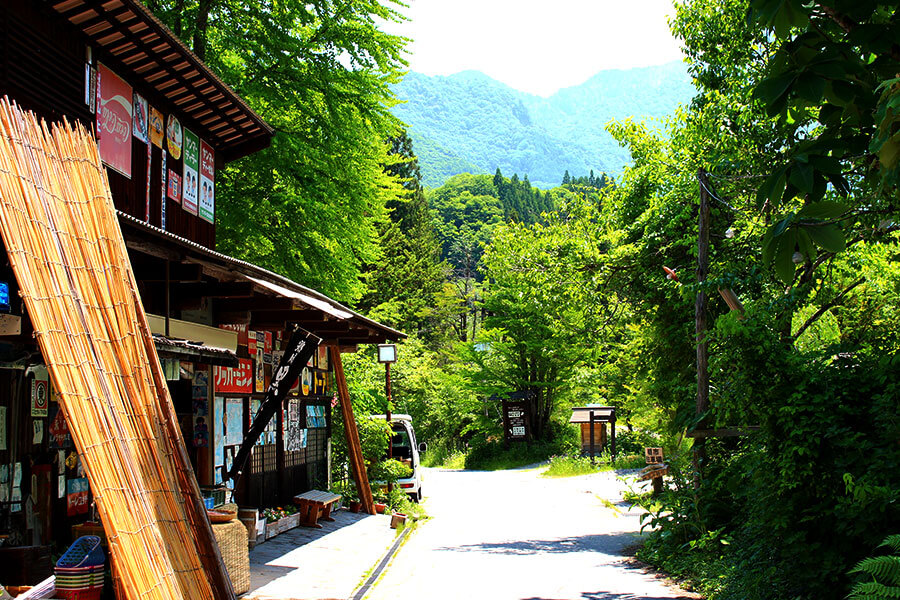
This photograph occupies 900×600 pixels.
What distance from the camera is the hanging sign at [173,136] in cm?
1242

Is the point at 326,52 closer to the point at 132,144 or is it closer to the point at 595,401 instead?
the point at 132,144

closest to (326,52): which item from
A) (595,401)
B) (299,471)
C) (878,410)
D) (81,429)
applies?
(299,471)

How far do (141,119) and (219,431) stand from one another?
4.76m

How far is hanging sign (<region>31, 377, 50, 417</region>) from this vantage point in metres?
8.24

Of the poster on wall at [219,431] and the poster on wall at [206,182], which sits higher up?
the poster on wall at [206,182]

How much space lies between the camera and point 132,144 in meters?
11.1

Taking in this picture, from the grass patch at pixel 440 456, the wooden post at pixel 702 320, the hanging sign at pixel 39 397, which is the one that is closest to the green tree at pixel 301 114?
the wooden post at pixel 702 320

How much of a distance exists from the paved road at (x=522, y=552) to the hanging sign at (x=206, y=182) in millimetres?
6743

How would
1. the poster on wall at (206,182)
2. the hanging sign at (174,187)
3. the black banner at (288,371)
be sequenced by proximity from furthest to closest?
the poster on wall at (206,182)
the hanging sign at (174,187)
the black banner at (288,371)

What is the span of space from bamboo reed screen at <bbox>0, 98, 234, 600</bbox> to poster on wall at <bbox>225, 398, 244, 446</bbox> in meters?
8.81

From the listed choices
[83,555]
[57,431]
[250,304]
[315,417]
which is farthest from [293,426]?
[83,555]

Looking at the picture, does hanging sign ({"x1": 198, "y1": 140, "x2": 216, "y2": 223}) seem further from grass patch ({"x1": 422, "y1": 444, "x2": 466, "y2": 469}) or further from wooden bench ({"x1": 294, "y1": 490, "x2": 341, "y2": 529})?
grass patch ({"x1": 422, "y1": 444, "x2": 466, "y2": 469})

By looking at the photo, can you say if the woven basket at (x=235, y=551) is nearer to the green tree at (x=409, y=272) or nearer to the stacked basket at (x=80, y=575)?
the stacked basket at (x=80, y=575)

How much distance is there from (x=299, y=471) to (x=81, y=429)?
13757 mm
